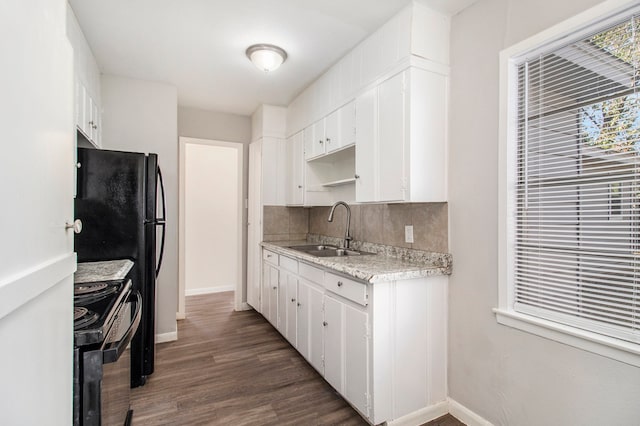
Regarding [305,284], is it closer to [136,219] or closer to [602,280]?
[136,219]

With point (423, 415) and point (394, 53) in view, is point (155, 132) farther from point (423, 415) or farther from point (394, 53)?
point (423, 415)

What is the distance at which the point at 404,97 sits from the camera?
1.97 meters

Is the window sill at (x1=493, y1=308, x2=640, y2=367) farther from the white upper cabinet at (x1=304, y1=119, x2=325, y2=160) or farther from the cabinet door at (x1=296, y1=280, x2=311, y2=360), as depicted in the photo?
the white upper cabinet at (x1=304, y1=119, x2=325, y2=160)

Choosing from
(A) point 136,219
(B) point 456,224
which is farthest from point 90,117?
(B) point 456,224

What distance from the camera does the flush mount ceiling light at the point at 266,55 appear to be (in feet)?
8.14

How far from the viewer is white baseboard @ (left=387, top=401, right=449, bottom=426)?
1.86 meters

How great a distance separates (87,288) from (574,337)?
222cm

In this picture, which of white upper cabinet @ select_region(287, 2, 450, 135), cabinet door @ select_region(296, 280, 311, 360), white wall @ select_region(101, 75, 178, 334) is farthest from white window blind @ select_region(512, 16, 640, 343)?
white wall @ select_region(101, 75, 178, 334)

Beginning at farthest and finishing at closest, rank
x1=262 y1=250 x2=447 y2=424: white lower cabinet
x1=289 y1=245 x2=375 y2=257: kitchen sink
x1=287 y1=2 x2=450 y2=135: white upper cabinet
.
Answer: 1. x1=289 y1=245 x2=375 y2=257: kitchen sink
2. x1=287 y1=2 x2=450 y2=135: white upper cabinet
3. x1=262 y1=250 x2=447 y2=424: white lower cabinet

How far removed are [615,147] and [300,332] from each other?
2.35m

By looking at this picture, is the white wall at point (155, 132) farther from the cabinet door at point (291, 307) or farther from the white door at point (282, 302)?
the cabinet door at point (291, 307)

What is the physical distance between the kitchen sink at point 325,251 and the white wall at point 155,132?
126cm

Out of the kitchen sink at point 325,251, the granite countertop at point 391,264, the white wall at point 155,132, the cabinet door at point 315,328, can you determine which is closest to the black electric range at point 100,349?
the granite countertop at point 391,264

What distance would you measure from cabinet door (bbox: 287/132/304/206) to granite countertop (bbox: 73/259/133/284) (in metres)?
1.83
